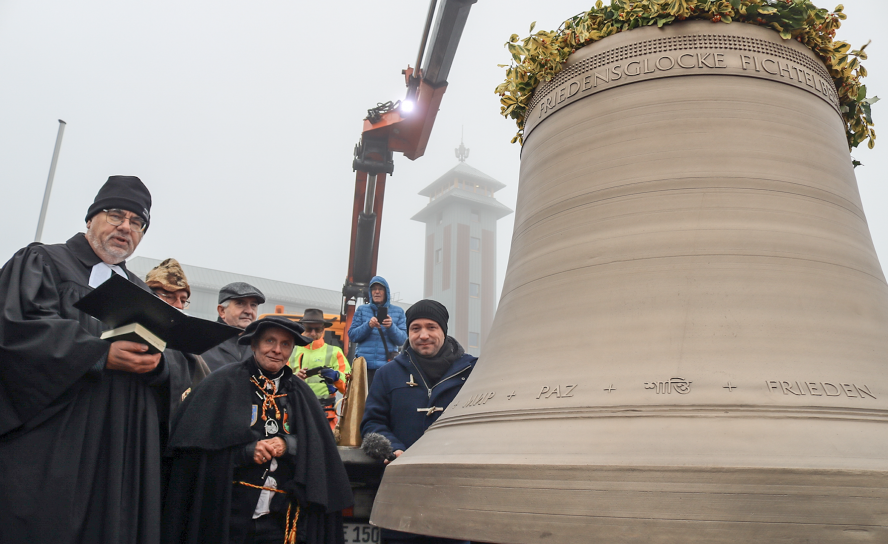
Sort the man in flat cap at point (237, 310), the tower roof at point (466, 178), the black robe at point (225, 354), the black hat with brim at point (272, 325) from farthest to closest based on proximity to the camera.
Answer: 1. the tower roof at point (466, 178)
2. the man in flat cap at point (237, 310)
3. the black robe at point (225, 354)
4. the black hat with brim at point (272, 325)

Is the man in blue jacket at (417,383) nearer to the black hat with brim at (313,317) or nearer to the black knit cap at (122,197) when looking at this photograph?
the black knit cap at (122,197)

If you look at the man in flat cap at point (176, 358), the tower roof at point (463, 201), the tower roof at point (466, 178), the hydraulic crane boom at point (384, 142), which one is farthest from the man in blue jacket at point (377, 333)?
the tower roof at point (466, 178)

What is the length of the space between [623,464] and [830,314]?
737 mm

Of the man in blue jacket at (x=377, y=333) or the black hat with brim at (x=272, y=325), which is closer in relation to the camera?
the black hat with brim at (x=272, y=325)

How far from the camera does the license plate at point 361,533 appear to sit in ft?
11.8

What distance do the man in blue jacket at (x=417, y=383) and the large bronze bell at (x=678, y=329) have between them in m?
1.44

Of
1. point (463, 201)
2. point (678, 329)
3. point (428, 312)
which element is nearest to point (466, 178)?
point (463, 201)

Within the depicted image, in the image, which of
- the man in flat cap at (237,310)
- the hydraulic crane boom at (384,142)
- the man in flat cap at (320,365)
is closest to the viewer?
the man in flat cap at (237,310)

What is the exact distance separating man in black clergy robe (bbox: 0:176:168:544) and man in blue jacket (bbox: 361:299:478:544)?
122 cm

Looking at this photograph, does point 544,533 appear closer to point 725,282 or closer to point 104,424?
point 725,282

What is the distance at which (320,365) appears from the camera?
213 inches

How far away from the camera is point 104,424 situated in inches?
93.4

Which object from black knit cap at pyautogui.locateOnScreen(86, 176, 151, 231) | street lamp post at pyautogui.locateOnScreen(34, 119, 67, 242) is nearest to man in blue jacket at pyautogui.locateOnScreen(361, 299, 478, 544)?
black knit cap at pyautogui.locateOnScreen(86, 176, 151, 231)

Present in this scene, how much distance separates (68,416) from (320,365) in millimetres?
3177
